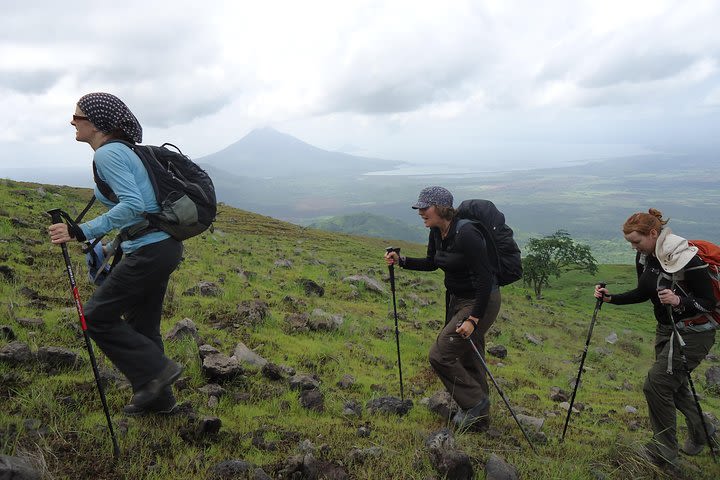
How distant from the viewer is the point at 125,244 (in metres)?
4.43

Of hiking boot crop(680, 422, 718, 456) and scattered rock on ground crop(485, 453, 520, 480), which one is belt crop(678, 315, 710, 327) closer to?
hiking boot crop(680, 422, 718, 456)

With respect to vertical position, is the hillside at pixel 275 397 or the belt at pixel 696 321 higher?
the belt at pixel 696 321

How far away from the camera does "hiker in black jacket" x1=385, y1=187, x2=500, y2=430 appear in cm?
590

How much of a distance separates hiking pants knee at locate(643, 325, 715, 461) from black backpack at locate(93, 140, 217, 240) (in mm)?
6427

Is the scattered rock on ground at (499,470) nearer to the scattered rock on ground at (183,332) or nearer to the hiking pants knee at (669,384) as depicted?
the hiking pants knee at (669,384)

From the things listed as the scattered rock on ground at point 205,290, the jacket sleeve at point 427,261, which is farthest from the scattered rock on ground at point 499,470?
the scattered rock on ground at point 205,290

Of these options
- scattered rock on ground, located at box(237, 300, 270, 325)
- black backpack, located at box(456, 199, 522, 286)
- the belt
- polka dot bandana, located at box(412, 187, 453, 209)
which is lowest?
scattered rock on ground, located at box(237, 300, 270, 325)

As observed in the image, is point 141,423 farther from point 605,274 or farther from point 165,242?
point 605,274

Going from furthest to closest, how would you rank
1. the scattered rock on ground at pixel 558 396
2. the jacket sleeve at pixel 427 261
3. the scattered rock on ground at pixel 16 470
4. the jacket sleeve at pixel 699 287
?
1. the scattered rock on ground at pixel 558 396
2. the jacket sleeve at pixel 427 261
3. the jacket sleeve at pixel 699 287
4. the scattered rock on ground at pixel 16 470

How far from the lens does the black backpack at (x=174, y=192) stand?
441cm

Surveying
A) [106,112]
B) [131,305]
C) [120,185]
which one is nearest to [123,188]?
[120,185]

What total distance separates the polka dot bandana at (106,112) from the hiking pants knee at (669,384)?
738 cm

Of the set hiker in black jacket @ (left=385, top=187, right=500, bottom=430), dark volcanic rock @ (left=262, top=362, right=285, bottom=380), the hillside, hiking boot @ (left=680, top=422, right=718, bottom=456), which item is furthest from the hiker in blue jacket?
hiking boot @ (left=680, top=422, right=718, bottom=456)

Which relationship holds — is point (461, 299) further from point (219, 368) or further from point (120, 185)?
point (120, 185)
